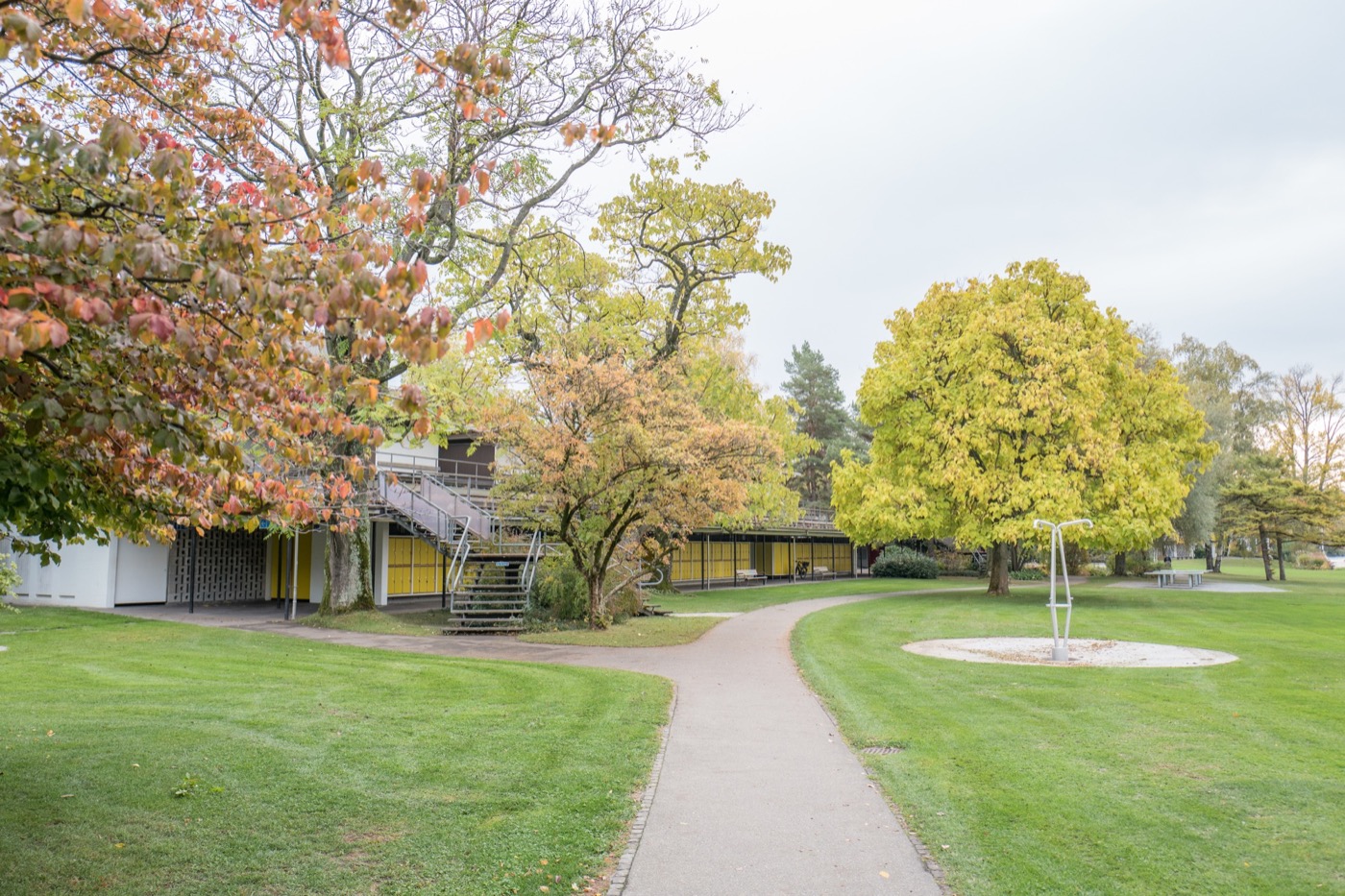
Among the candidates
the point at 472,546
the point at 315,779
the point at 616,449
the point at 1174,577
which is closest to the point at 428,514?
the point at 472,546

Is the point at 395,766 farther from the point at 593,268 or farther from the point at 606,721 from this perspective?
the point at 593,268

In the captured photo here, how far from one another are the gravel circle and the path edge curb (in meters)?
8.41

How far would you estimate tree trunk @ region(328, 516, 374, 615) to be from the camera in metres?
20.4

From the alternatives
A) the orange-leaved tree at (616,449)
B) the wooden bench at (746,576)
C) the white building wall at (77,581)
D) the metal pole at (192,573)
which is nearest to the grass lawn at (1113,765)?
the orange-leaved tree at (616,449)

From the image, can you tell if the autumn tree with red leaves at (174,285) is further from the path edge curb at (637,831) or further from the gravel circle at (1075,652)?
the gravel circle at (1075,652)

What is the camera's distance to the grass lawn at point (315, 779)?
4.84 metres

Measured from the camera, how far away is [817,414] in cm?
6181

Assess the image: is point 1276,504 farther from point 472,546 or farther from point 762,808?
point 762,808

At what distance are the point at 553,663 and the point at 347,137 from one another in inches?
422

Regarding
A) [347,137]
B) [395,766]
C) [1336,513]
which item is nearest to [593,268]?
[347,137]

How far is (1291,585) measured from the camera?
38.3m

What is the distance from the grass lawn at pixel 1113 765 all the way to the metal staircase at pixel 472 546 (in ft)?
23.2

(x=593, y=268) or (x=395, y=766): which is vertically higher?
(x=593, y=268)

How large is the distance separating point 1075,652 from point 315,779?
1348 centimetres
